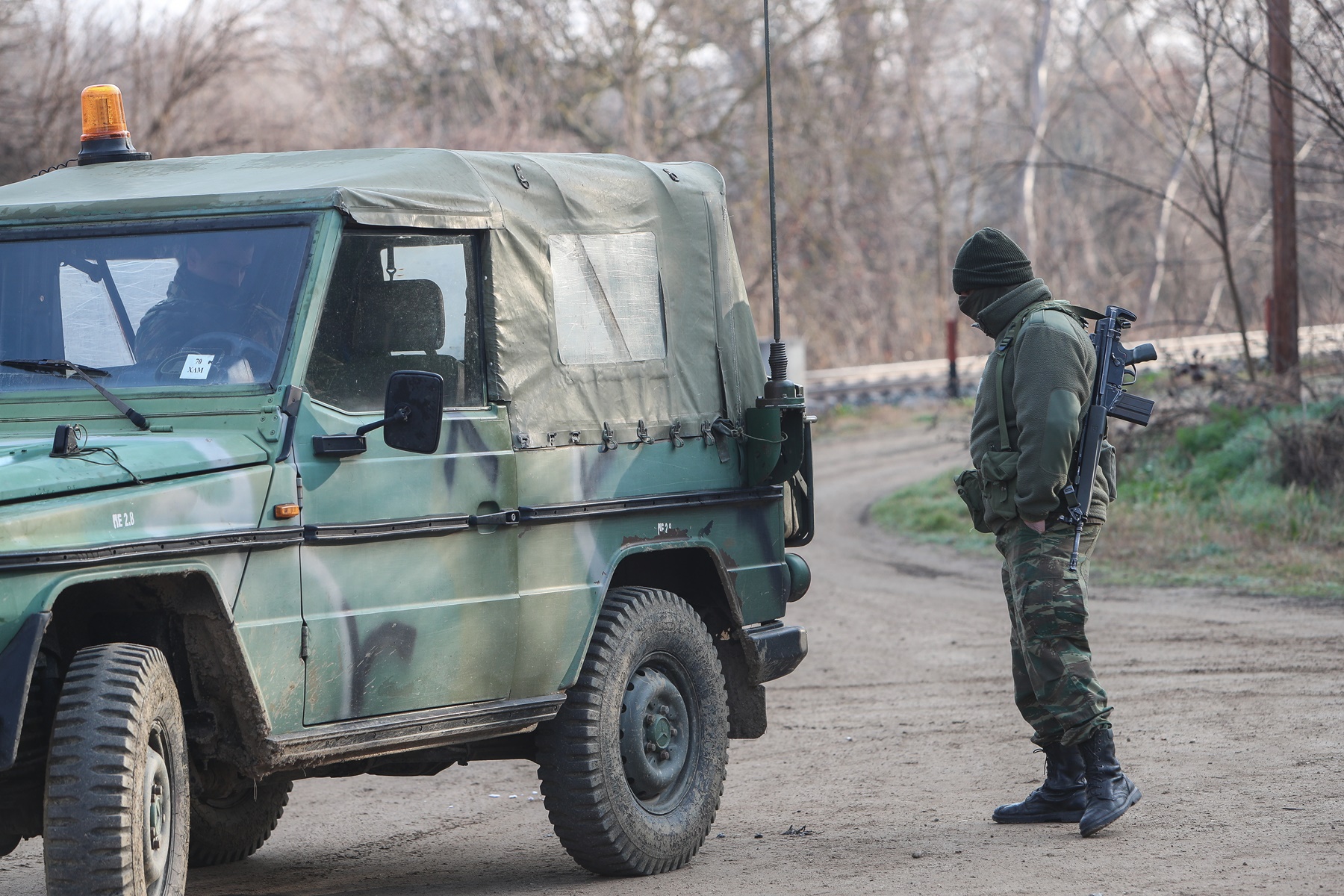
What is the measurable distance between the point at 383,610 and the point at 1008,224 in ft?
116

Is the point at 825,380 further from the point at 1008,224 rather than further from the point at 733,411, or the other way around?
the point at 733,411

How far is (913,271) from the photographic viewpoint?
36.3m

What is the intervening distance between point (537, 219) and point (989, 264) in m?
1.65

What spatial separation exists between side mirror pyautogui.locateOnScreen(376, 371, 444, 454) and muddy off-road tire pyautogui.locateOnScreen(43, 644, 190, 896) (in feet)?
2.98

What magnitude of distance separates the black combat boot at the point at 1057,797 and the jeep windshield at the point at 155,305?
319cm

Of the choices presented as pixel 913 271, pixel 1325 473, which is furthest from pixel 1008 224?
pixel 1325 473

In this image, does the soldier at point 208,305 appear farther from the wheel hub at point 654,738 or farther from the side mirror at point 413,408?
the wheel hub at point 654,738

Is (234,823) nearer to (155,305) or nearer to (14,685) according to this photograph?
(155,305)

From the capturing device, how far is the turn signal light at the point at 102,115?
5.60 m

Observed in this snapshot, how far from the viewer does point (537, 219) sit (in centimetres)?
→ 549

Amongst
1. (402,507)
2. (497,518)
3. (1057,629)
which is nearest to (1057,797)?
(1057,629)

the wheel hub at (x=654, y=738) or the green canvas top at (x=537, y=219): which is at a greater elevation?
the green canvas top at (x=537, y=219)

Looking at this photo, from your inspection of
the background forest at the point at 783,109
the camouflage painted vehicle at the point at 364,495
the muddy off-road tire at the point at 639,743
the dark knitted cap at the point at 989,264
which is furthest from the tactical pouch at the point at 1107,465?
the background forest at the point at 783,109

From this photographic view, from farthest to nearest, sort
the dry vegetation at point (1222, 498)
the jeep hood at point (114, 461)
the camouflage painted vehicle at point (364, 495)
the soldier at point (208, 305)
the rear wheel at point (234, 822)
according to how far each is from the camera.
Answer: the dry vegetation at point (1222, 498) < the rear wheel at point (234, 822) < the soldier at point (208, 305) < the camouflage painted vehicle at point (364, 495) < the jeep hood at point (114, 461)
